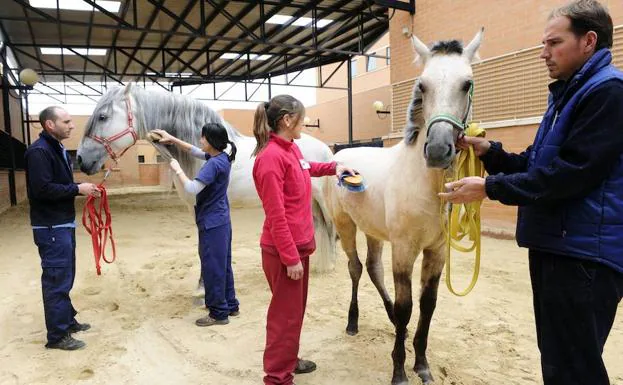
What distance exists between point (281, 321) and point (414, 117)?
4.14ft

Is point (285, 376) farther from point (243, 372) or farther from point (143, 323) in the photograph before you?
Answer: point (143, 323)

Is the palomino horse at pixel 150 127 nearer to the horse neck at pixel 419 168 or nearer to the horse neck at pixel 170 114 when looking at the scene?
the horse neck at pixel 170 114

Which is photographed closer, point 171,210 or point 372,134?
point 171,210

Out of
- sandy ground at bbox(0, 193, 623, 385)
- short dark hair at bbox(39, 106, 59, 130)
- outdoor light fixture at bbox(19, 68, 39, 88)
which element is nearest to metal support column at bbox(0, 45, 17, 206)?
outdoor light fixture at bbox(19, 68, 39, 88)

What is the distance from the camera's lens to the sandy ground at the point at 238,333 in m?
2.49

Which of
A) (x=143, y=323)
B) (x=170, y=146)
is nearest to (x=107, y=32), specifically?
(x=170, y=146)

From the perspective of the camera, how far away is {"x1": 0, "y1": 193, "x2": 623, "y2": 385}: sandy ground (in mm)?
2490

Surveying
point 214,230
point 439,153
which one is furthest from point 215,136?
point 439,153

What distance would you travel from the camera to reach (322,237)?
175 inches

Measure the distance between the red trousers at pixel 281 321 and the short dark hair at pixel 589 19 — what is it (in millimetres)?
1535

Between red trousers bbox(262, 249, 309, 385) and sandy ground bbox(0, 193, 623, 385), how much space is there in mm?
325

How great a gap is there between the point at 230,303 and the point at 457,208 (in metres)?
2.28

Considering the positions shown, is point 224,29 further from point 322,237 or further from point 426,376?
point 426,376

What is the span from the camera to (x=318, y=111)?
674 inches
